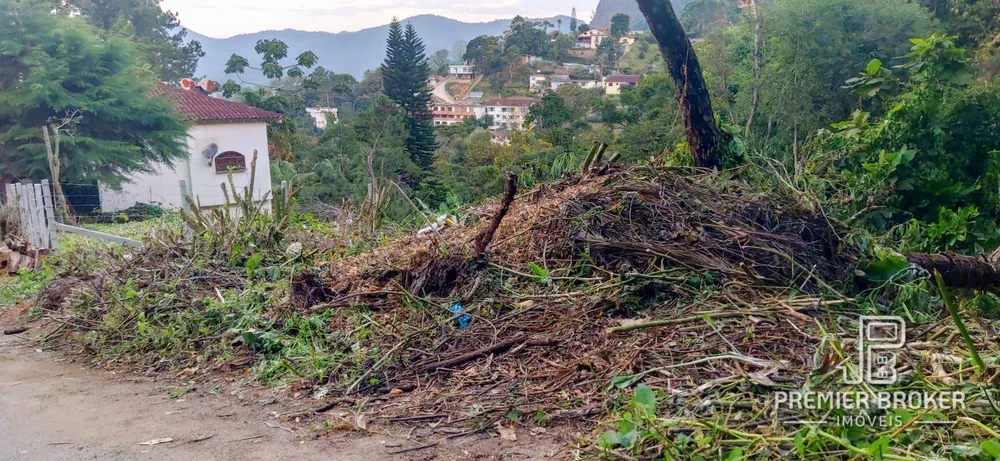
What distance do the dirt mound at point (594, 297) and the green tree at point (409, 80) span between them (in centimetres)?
2739

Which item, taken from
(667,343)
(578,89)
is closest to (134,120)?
(667,343)

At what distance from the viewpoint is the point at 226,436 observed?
128 inches

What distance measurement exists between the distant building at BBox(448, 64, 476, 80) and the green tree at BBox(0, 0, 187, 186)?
54.9 metres

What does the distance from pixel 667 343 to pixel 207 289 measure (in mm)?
3604

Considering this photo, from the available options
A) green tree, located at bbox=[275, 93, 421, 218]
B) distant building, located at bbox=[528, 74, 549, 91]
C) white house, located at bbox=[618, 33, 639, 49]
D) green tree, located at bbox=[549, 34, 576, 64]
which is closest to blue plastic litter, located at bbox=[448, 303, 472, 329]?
green tree, located at bbox=[275, 93, 421, 218]

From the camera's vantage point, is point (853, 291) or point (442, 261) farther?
point (442, 261)

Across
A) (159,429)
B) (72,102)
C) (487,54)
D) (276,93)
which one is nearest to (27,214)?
(159,429)

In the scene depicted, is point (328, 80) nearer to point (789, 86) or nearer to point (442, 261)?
point (789, 86)

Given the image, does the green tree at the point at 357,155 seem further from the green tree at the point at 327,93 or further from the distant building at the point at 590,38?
the distant building at the point at 590,38

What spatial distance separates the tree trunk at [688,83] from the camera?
21.8ft

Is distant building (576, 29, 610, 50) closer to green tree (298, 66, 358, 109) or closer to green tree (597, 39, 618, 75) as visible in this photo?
green tree (597, 39, 618, 75)

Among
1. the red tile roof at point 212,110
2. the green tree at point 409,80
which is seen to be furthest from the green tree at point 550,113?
the red tile roof at point 212,110

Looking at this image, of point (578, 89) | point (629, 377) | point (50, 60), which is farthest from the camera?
point (578, 89)

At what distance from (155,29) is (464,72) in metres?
37.2
